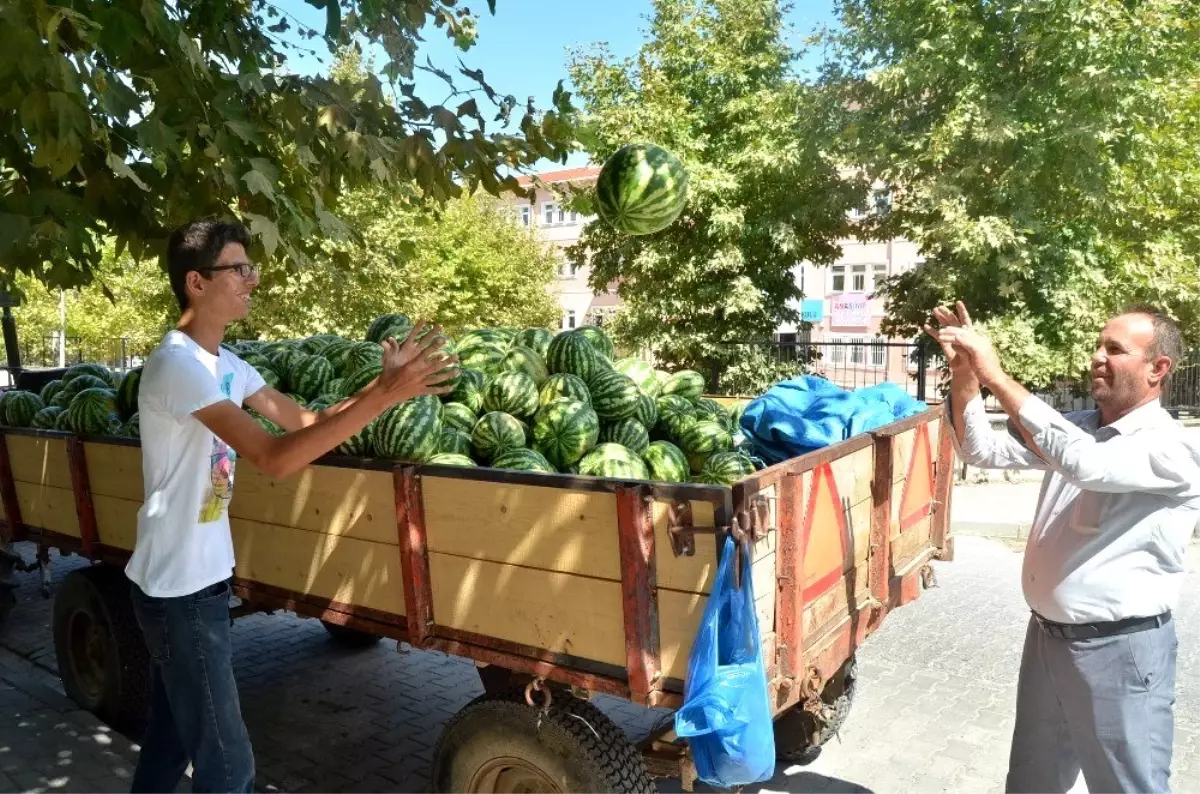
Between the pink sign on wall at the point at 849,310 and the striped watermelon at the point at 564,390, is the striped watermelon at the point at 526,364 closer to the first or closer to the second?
the striped watermelon at the point at 564,390

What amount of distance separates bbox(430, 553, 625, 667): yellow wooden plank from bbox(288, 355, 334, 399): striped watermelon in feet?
5.51

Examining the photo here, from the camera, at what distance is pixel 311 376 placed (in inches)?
179

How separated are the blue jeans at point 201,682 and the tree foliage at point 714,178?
48.0 ft

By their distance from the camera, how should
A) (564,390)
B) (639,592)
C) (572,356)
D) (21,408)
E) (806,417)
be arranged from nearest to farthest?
(639,592)
(806,417)
(564,390)
(572,356)
(21,408)

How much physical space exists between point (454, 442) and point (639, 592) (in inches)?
53.3

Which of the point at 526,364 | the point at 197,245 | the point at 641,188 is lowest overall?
the point at 526,364

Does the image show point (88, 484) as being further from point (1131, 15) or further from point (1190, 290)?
point (1190, 290)

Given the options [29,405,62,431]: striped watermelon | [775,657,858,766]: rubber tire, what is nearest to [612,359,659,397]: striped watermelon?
[775,657,858,766]: rubber tire

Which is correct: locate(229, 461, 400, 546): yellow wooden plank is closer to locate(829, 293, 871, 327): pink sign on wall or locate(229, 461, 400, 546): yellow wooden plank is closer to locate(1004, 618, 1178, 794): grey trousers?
locate(1004, 618, 1178, 794): grey trousers

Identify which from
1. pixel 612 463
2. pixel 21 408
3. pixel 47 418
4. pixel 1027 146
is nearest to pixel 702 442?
pixel 612 463

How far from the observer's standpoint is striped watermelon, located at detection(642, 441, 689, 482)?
154 inches

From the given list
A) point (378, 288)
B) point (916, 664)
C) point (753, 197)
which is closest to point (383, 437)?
point (916, 664)

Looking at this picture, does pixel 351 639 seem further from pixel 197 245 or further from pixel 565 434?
pixel 197 245

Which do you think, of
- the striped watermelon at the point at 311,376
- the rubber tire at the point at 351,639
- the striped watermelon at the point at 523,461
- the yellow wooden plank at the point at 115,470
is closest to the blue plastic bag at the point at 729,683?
the striped watermelon at the point at 523,461
